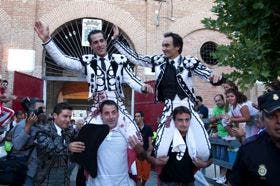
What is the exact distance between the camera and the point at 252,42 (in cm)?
418

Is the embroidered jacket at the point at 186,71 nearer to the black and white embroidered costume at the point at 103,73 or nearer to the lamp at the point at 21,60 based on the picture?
the black and white embroidered costume at the point at 103,73

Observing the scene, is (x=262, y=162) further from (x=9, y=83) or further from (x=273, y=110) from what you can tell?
(x=9, y=83)

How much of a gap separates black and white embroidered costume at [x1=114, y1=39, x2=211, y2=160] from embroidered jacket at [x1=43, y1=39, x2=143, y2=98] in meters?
0.34

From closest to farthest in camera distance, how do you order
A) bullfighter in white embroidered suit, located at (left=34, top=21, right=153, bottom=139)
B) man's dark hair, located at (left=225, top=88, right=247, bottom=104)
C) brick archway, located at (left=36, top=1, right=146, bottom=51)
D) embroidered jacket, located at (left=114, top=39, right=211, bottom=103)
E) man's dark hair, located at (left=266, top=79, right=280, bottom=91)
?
man's dark hair, located at (left=266, top=79, right=280, bottom=91) < embroidered jacket, located at (left=114, top=39, right=211, bottom=103) < bullfighter in white embroidered suit, located at (left=34, top=21, right=153, bottom=139) < man's dark hair, located at (left=225, top=88, right=247, bottom=104) < brick archway, located at (left=36, top=1, right=146, bottom=51)

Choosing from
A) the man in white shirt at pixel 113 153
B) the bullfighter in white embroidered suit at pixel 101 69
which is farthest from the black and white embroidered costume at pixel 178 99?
the man in white shirt at pixel 113 153

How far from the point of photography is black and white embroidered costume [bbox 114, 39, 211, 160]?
5145 millimetres

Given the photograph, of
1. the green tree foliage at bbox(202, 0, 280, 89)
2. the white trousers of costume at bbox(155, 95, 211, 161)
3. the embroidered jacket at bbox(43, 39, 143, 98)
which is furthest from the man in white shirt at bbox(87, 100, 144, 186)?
the green tree foliage at bbox(202, 0, 280, 89)

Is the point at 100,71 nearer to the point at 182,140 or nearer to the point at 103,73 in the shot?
the point at 103,73

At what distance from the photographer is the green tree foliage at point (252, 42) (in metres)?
4.16

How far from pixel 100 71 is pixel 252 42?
229cm

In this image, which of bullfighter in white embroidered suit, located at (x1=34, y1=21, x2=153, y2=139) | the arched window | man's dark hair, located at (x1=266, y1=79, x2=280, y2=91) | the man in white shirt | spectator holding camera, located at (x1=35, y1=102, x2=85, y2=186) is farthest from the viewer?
the arched window

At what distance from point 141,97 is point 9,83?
5.08 m

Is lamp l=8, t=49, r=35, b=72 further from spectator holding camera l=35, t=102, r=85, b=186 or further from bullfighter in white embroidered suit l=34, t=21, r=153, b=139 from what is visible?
spectator holding camera l=35, t=102, r=85, b=186

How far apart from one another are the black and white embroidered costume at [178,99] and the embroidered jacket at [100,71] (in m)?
0.34
